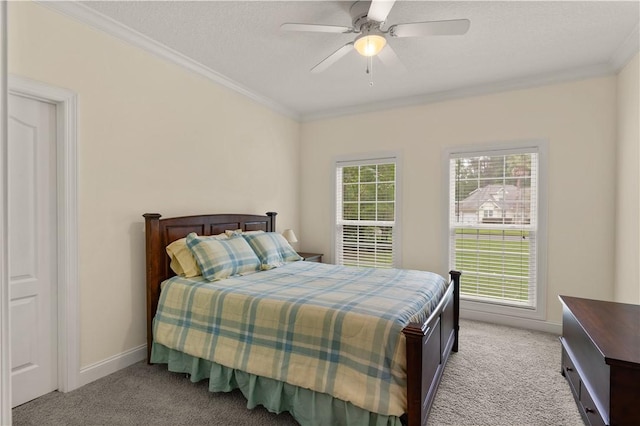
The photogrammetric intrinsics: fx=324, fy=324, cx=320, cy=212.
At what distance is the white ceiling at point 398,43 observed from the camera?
7.67 ft

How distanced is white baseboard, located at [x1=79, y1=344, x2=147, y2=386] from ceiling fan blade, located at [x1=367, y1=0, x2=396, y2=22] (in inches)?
125

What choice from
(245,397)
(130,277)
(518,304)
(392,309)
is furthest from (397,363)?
(518,304)

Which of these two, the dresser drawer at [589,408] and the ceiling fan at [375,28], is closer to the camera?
the dresser drawer at [589,408]

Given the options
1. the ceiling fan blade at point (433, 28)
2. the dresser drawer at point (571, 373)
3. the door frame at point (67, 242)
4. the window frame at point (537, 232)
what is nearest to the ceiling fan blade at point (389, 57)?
the ceiling fan blade at point (433, 28)

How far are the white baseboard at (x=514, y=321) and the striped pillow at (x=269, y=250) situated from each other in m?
2.27

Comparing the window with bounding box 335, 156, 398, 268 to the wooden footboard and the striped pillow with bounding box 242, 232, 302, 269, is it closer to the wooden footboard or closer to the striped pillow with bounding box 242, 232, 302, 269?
the striped pillow with bounding box 242, 232, 302, 269

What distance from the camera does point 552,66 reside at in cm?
328

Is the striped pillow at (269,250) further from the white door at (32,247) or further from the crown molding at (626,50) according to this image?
the crown molding at (626,50)

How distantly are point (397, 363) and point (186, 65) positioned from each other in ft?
10.4

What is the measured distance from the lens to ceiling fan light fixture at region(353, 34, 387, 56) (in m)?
2.26

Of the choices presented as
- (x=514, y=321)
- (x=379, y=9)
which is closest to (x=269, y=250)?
(x=379, y=9)

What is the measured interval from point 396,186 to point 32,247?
146 inches

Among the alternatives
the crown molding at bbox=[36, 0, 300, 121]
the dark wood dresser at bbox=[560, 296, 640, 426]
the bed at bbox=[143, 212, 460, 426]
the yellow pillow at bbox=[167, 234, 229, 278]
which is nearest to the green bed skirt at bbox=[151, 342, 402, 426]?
the bed at bbox=[143, 212, 460, 426]

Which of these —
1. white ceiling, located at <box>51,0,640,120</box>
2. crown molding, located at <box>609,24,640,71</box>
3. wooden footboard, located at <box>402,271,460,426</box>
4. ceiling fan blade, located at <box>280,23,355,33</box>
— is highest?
white ceiling, located at <box>51,0,640,120</box>
